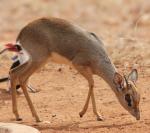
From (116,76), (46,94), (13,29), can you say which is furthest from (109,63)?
(13,29)

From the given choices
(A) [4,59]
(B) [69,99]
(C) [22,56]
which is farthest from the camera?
(A) [4,59]

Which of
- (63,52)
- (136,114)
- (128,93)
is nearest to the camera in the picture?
(136,114)

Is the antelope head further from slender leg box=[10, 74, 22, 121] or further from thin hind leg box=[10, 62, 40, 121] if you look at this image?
slender leg box=[10, 74, 22, 121]

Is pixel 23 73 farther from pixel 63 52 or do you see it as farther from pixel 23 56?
pixel 63 52

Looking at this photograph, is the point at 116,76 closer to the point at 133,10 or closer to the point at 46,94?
the point at 46,94

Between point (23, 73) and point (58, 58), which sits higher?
point (58, 58)

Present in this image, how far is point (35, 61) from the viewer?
402 inches

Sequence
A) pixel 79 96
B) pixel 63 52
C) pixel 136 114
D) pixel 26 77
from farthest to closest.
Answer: pixel 79 96
pixel 26 77
pixel 63 52
pixel 136 114

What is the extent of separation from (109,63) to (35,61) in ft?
3.64

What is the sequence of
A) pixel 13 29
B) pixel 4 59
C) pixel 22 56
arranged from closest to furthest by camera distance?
pixel 22 56 → pixel 4 59 → pixel 13 29

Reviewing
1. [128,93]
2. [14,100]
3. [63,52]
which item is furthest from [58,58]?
[128,93]

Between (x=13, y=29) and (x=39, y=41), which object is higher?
(x=13, y=29)

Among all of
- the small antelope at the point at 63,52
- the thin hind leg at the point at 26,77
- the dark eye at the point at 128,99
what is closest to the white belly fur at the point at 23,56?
the small antelope at the point at 63,52

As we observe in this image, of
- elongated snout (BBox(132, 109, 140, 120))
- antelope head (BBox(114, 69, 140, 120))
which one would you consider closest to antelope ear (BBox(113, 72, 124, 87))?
antelope head (BBox(114, 69, 140, 120))
